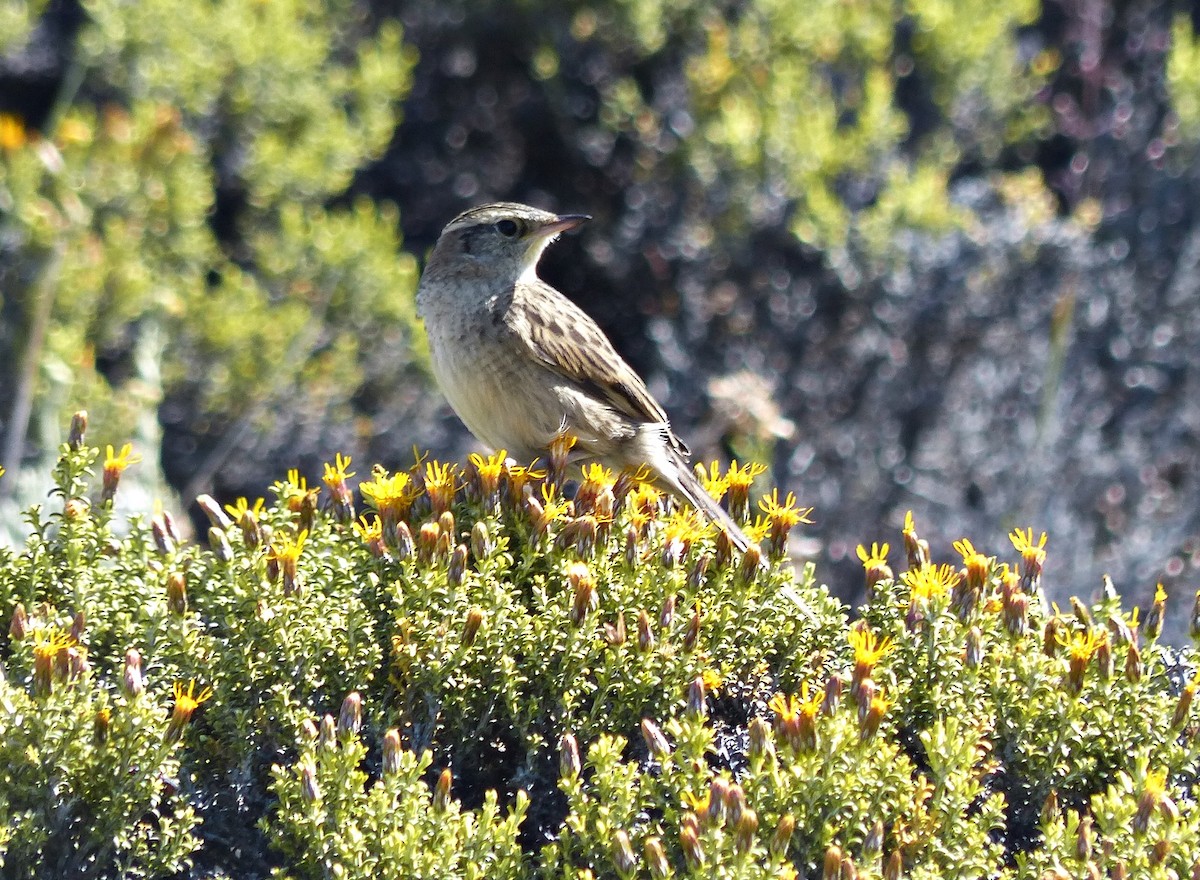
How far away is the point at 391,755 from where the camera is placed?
343 cm

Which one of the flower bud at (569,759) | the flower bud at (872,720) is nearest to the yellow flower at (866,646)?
the flower bud at (872,720)

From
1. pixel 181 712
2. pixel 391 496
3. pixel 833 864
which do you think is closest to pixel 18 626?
pixel 181 712

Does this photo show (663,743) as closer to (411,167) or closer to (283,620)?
(283,620)

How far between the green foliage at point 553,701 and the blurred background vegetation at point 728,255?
3603mm

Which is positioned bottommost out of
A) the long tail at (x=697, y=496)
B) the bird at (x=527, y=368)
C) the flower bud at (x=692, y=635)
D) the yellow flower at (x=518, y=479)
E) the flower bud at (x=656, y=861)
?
the flower bud at (x=656, y=861)

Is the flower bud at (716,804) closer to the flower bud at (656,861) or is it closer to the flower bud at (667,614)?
the flower bud at (656,861)

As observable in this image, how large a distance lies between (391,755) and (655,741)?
0.58 m

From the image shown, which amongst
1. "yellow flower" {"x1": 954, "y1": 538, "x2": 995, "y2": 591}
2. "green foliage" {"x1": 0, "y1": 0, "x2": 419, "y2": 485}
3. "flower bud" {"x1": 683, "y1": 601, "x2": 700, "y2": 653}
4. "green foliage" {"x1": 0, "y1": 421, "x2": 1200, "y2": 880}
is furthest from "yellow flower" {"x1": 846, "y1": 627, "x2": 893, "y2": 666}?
"green foliage" {"x1": 0, "y1": 0, "x2": 419, "y2": 485}

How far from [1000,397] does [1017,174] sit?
2007 mm

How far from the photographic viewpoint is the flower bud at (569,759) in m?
3.45

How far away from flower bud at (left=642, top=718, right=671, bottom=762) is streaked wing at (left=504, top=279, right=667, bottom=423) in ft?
6.79

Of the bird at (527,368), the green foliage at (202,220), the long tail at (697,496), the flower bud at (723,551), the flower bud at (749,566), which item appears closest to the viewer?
the flower bud at (749,566)

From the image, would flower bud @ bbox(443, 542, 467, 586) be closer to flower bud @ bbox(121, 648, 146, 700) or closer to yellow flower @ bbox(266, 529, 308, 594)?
yellow flower @ bbox(266, 529, 308, 594)

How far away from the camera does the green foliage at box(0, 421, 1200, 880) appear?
342 centimetres
